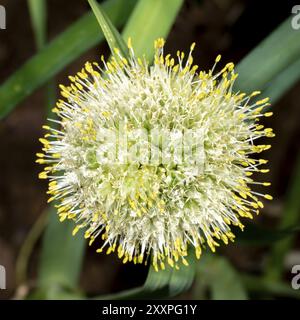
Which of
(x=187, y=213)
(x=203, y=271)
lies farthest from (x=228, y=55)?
(x=187, y=213)

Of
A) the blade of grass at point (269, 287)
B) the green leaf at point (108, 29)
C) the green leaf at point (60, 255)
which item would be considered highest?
the green leaf at point (108, 29)

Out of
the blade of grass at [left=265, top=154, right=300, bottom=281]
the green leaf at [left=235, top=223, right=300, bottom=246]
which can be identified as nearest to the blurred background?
the blade of grass at [left=265, top=154, right=300, bottom=281]

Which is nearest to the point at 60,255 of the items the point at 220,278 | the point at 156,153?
the point at 220,278

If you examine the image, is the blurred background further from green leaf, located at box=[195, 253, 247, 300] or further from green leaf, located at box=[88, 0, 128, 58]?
green leaf, located at box=[88, 0, 128, 58]

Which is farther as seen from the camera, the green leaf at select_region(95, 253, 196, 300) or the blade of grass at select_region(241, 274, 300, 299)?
the blade of grass at select_region(241, 274, 300, 299)

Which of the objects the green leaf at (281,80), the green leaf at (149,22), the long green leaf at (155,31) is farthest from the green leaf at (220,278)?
the green leaf at (149,22)

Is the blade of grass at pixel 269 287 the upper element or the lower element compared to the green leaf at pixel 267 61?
lower

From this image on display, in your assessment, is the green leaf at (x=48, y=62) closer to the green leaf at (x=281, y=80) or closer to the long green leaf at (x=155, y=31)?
the long green leaf at (x=155, y=31)
